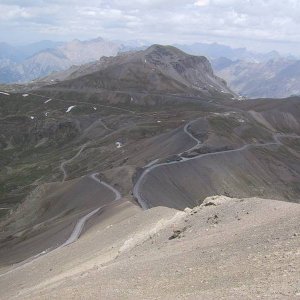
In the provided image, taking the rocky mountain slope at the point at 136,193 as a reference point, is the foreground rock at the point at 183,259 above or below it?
above

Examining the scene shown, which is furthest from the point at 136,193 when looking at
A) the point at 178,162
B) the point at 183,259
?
the point at 183,259

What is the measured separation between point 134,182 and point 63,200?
49.2ft

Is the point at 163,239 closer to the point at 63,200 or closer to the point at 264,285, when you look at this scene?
the point at 264,285

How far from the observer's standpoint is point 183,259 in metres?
32.9

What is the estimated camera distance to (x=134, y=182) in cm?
9456

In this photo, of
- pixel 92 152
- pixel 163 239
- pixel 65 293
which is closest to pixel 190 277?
pixel 65 293

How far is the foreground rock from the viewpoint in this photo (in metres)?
25.2

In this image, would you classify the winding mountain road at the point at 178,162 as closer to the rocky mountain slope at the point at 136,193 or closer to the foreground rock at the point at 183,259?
the rocky mountain slope at the point at 136,193

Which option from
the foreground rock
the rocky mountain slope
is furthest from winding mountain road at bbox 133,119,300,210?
the foreground rock

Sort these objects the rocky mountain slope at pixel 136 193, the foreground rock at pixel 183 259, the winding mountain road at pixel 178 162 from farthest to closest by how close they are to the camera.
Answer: the winding mountain road at pixel 178 162, the rocky mountain slope at pixel 136 193, the foreground rock at pixel 183 259

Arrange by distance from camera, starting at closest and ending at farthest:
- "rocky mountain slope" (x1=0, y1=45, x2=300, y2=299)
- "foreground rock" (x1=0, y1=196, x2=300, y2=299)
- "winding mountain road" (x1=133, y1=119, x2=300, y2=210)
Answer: "foreground rock" (x1=0, y1=196, x2=300, y2=299), "rocky mountain slope" (x1=0, y1=45, x2=300, y2=299), "winding mountain road" (x1=133, y1=119, x2=300, y2=210)

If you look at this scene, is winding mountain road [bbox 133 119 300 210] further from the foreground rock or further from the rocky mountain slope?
the foreground rock

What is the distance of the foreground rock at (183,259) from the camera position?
25.2 m

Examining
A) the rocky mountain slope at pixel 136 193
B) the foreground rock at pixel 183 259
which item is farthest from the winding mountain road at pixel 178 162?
the foreground rock at pixel 183 259
